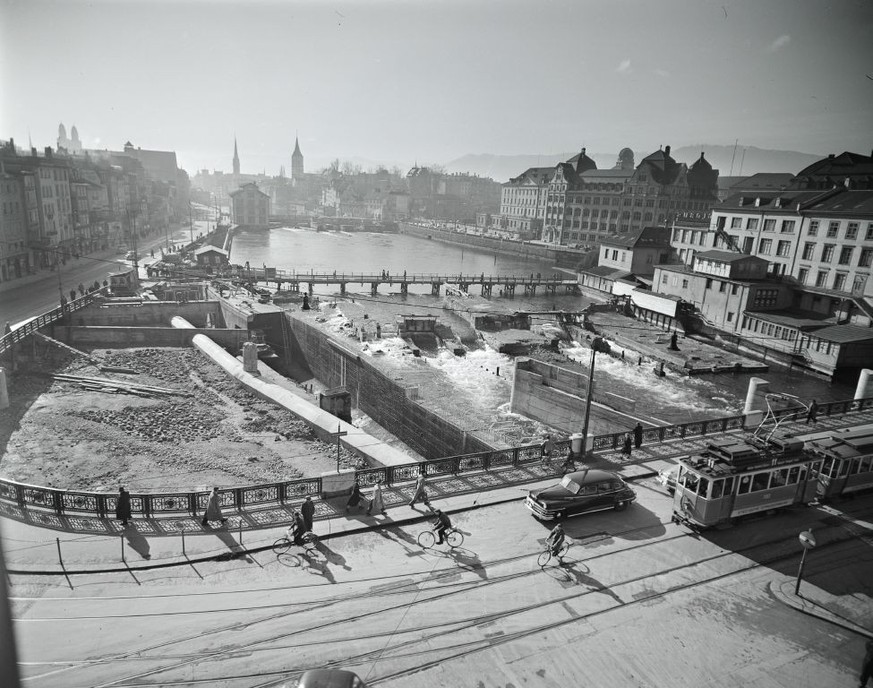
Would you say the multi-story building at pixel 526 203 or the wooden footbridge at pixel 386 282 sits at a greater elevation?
the multi-story building at pixel 526 203

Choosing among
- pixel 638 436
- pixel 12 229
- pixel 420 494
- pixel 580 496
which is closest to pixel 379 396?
pixel 638 436

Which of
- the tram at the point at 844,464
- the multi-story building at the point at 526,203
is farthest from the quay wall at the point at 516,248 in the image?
the tram at the point at 844,464

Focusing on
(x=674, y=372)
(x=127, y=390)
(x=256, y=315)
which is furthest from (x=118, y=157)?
(x=674, y=372)

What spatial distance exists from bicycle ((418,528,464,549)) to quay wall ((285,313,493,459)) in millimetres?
10271

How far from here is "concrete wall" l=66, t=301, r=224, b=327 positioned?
134 ft

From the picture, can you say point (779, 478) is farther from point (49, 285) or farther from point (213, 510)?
point (49, 285)

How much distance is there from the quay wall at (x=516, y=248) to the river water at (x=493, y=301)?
6.69 feet

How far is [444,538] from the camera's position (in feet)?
41.1

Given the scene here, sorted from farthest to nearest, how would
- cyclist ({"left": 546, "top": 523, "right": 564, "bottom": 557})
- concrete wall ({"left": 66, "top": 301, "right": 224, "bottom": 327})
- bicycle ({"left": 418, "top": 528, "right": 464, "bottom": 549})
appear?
concrete wall ({"left": 66, "top": 301, "right": 224, "bottom": 327}), bicycle ({"left": 418, "top": 528, "right": 464, "bottom": 549}), cyclist ({"left": 546, "top": 523, "right": 564, "bottom": 557})

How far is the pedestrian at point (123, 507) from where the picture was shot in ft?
40.4

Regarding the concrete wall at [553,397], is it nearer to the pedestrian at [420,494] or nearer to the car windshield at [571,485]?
the car windshield at [571,485]

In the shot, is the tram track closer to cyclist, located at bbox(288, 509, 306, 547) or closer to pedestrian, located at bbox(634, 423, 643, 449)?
cyclist, located at bbox(288, 509, 306, 547)

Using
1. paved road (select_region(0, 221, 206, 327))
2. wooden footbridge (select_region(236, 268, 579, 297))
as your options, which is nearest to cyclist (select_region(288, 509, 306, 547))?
paved road (select_region(0, 221, 206, 327))

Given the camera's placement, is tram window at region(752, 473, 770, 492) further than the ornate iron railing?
Yes
